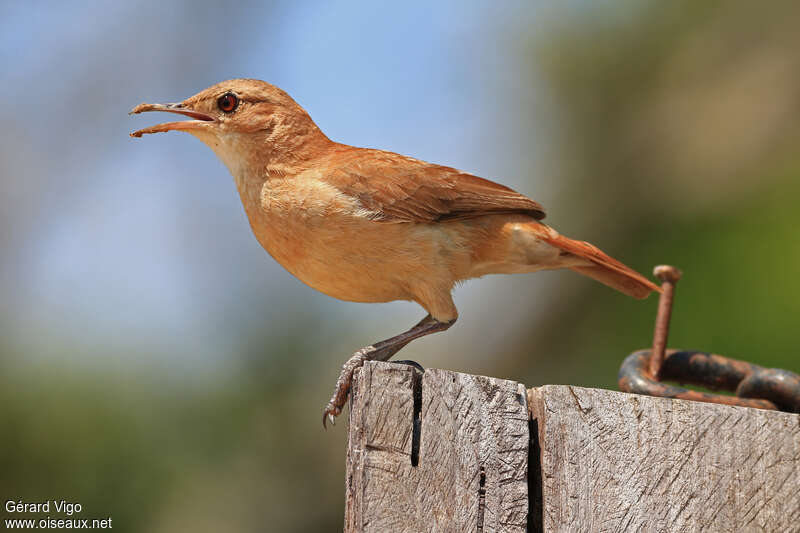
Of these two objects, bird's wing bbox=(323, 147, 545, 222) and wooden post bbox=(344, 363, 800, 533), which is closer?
wooden post bbox=(344, 363, 800, 533)

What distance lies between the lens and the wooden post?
2072 mm

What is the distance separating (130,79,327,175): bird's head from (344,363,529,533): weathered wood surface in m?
2.04

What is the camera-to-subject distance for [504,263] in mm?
4047

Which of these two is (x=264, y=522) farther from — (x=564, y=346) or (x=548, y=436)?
(x=548, y=436)

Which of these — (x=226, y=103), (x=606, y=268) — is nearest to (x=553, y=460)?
(x=606, y=268)

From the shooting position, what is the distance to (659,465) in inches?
86.3

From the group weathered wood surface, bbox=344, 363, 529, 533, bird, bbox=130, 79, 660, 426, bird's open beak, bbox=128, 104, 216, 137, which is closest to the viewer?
weathered wood surface, bbox=344, 363, 529, 533

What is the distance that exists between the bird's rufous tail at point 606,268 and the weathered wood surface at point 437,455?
1.98m

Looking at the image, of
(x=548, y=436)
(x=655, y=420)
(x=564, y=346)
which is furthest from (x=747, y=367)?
(x=564, y=346)

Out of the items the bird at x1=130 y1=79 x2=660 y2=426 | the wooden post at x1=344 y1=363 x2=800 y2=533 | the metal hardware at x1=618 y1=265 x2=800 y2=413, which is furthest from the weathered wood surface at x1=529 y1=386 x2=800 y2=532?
the bird at x1=130 y1=79 x2=660 y2=426

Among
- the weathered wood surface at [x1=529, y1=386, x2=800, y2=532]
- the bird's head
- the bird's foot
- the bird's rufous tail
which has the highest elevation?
the bird's head

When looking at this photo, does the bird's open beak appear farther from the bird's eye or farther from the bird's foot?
the bird's foot

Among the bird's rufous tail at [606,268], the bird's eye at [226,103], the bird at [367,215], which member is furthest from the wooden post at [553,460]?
the bird's eye at [226,103]

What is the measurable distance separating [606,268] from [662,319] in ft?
3.32
